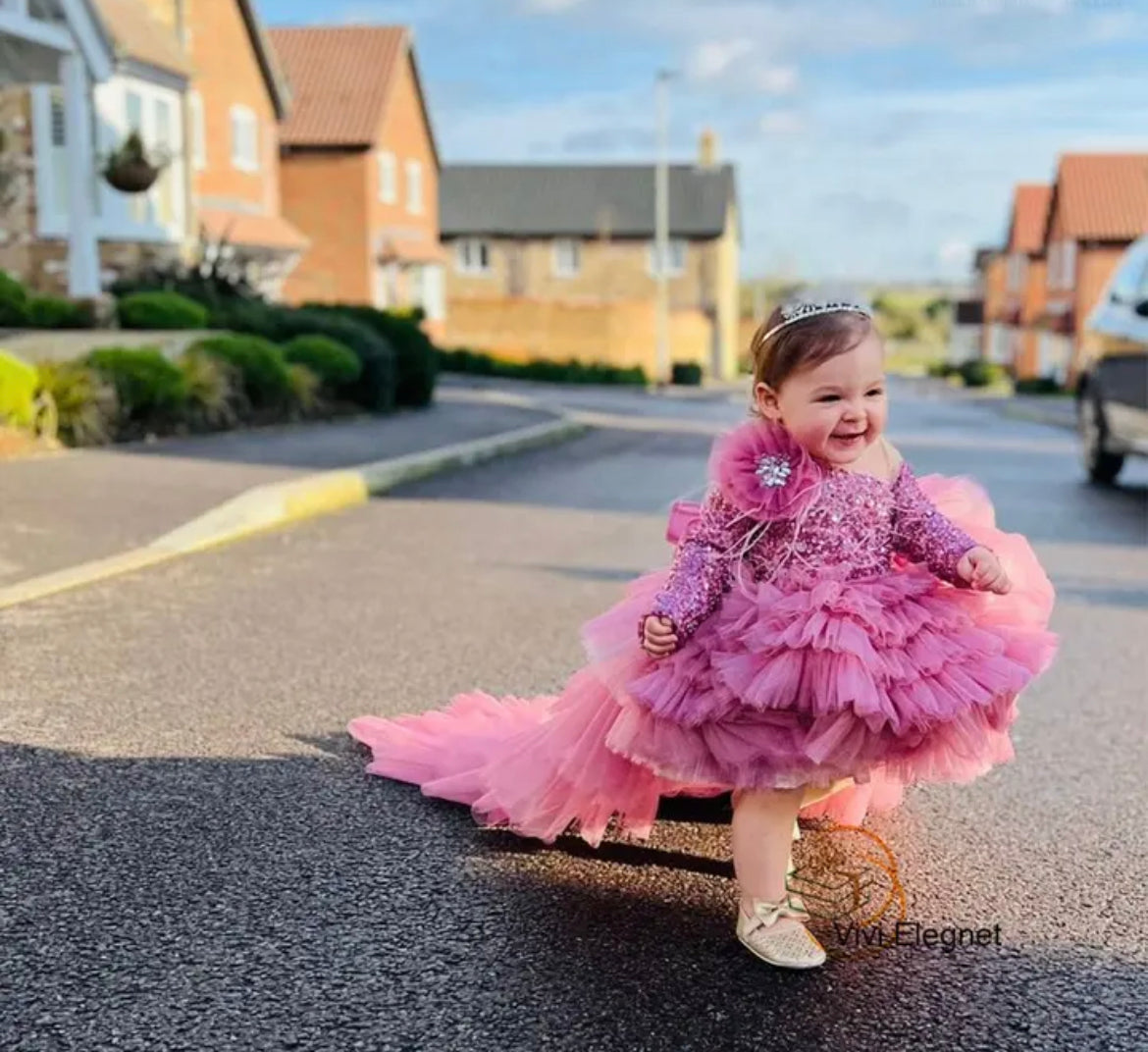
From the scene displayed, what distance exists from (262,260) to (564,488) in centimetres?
1937

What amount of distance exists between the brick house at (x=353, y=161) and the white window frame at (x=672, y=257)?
69.3 feet

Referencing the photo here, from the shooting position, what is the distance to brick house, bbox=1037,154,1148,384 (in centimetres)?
4994

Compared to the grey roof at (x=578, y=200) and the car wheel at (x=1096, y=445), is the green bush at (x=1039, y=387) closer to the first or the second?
the grey roof at (x=578, y=200)

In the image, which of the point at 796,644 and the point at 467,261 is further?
the point at 467,261

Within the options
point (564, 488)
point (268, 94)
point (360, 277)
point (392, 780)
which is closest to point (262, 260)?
point (268, 94)

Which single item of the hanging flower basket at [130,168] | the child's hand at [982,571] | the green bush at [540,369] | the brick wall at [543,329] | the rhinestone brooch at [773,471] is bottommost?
the green bush at [540,369]

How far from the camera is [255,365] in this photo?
14.1 meters

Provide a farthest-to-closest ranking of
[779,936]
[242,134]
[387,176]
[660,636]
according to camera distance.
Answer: [387,176] < [242,134] < [660,636] < [779,936]

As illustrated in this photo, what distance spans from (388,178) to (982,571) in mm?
38446

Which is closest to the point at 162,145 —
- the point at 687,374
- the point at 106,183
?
the point at 106,183

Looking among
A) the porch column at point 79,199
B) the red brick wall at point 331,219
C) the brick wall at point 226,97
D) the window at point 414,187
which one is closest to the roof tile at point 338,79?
the red brick wall at point 331,219

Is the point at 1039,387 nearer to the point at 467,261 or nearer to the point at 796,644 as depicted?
the point at 467,261

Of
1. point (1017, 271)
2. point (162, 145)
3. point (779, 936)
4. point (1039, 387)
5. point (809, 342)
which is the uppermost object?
point (162, 145)

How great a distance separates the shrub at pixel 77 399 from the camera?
11094mm
